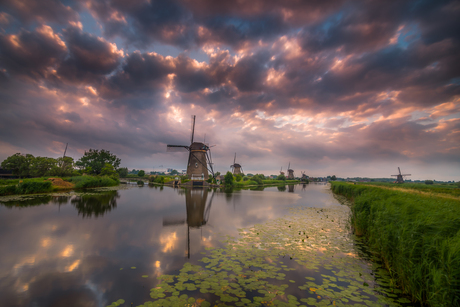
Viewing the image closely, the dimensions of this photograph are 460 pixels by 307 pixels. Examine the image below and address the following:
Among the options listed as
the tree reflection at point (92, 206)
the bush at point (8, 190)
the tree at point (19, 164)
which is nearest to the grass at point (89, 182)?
the bush at point (8, 190)

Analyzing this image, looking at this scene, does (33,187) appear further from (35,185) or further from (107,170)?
(107,170)

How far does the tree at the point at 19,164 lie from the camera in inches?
1679

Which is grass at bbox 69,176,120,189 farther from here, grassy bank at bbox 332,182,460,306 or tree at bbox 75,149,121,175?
grassy bank at bbox 332,182,460,306

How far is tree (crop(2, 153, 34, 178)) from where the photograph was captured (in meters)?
42.7

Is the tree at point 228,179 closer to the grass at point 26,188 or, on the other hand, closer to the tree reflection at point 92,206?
the tree reflection at point 92,206

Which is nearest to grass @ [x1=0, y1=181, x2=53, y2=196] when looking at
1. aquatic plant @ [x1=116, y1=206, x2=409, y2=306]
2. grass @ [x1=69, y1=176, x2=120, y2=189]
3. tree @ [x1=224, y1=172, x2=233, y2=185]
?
grass @ [x1=69, y1=176, x2=120, y2=189]

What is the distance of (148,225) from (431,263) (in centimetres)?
1229

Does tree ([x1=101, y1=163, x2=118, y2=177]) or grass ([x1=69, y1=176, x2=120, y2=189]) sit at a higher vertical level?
tree ([x1=101, y1=163, x2=118, y2=177])

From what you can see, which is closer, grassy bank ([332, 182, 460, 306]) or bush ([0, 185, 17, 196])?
grassy bank ([332, 182, 460, 306])

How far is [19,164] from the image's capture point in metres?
43.3

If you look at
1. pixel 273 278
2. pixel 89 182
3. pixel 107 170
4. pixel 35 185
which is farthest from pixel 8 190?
pixel 273 278

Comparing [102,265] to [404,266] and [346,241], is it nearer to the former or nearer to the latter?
[404,266]

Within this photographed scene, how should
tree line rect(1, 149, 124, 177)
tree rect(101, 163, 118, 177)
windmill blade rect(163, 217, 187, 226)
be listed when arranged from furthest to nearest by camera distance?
tree rect(101, 163, 118, 177) → tree line rect(1, 149, 124, 177) → windmill blade rect(163, 217, 187, 226)

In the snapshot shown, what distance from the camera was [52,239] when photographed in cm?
833
